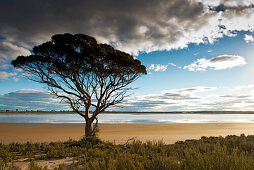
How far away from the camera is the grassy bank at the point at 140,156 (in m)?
5.75

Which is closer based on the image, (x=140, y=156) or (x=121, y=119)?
(x=140, y=156)

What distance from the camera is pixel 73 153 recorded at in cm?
954

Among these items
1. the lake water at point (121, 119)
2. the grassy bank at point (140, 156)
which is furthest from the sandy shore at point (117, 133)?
the lake water at point (121, 119)

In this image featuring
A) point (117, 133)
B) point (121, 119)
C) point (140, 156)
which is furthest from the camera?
point (121, 119)

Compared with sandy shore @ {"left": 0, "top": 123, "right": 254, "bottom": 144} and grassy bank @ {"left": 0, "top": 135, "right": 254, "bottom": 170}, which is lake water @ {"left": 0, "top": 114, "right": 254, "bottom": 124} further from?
grassy bank @ {"left": 0, "top": 135, "right": 254, "bottom": 170}

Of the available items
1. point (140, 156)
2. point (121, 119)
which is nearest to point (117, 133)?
point (140, 156)

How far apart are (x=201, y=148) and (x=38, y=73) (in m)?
12.7

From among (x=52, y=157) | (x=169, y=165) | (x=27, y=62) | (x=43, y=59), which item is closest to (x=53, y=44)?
(x=43, y=59)

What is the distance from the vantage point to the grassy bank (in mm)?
5754

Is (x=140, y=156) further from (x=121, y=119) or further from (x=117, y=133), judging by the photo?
(x=121, y=119)

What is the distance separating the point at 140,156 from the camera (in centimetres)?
809

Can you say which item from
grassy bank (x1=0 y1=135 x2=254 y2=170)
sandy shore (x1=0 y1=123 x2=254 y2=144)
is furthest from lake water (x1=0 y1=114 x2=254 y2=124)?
grassy bank (x1=0 y1=135 x2=254 y2=170)

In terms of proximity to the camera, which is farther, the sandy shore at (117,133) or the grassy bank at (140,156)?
the sandy shore at (117,133)

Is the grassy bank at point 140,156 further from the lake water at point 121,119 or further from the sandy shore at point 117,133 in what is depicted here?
the lake water at point 121,119
